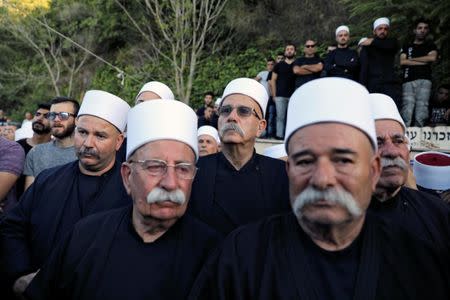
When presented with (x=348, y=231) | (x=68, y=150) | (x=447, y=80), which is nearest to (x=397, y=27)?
(x=447, y=80)

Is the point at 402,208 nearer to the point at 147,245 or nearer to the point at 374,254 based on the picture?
the point at 374,254

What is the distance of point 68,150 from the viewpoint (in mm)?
4387

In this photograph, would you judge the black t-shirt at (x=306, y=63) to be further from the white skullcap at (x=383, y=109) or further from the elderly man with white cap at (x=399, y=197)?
the elderly man with white cap at (x=399, y=197)

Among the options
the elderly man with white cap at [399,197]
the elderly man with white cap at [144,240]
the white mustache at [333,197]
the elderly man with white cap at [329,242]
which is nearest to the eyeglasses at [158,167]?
the elderly man with white cap at [144,240]

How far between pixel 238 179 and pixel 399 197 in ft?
3.64

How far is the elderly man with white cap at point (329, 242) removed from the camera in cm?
174

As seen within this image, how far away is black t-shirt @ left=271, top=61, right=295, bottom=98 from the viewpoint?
9703 millimetres

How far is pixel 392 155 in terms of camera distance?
2.67 metres

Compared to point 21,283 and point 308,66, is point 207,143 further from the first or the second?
point 308,66

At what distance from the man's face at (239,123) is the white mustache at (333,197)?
1506mm

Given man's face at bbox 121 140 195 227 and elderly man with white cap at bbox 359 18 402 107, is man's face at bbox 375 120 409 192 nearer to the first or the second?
man's face at bbox 121 140 195 227

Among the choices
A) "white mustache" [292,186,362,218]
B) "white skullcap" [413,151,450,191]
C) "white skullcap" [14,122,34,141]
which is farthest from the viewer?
"white skullcap" [14,122,34,141]

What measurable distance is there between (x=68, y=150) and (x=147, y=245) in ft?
8.22

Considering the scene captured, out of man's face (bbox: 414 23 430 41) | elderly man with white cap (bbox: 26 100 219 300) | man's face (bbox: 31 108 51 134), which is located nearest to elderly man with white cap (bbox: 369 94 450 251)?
elderly man with white cap (bbox: 26 100 219 300)
